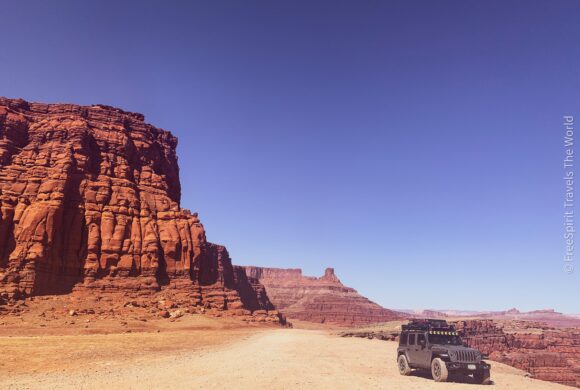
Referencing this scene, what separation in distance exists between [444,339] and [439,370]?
1879 mm

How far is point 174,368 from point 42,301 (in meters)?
32.4

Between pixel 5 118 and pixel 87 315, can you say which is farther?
pixel 5 118

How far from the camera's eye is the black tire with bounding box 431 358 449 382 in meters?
14.8

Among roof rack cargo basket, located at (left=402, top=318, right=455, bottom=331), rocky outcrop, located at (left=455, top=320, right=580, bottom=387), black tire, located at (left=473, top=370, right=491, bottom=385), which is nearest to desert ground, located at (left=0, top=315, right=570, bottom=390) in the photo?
black tire, located at (left=473, top=370, right=491, bottom=385)

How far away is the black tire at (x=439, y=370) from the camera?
14750 mm

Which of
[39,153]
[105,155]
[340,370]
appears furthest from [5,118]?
[340,370]

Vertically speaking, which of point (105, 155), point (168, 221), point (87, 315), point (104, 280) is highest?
point (105, 155)

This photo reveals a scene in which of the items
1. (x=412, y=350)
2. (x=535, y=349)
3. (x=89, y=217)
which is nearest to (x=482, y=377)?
(x=412, y=350)

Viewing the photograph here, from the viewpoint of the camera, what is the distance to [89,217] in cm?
5097

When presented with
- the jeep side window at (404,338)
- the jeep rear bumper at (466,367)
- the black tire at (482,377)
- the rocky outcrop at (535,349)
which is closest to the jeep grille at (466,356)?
the jeep rear bumper at (466,367)

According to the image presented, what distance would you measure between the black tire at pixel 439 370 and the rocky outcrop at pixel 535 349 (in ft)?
144

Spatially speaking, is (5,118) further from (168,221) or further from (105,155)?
(168,221)

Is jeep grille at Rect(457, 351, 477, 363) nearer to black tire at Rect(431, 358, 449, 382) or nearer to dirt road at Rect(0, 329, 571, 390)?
black tire at Rect(431, 358, 449, 382)

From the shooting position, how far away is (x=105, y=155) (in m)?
57.1
